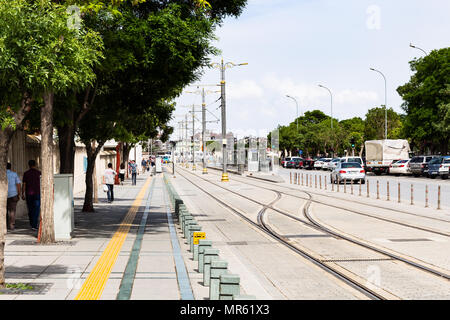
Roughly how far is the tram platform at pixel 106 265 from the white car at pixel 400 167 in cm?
3745

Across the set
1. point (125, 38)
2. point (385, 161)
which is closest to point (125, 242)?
point (125, 38)

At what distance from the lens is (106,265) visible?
1009cm

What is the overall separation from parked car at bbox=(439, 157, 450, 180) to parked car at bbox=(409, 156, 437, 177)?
254 cm

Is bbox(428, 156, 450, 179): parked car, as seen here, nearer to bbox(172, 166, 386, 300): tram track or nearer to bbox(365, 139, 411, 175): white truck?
bbox(365, 139, 411, 175): white truck

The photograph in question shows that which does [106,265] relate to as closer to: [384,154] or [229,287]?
[229,287]

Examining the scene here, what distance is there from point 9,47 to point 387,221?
12226mm

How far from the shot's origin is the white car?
50816 mm

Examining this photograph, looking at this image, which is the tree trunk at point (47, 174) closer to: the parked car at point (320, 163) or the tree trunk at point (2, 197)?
the tree trunk at point (2, 197)

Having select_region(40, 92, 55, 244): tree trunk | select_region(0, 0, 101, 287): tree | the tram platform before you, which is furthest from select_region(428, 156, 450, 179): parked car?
select_region(0, 0, 101, 287): tree

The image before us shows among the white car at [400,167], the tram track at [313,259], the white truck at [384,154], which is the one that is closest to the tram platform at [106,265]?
the tram track at [313,259]

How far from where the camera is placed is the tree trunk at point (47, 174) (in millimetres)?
12680

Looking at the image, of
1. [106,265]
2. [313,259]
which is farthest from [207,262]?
[313,259]

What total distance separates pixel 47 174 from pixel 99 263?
11.0 feet
